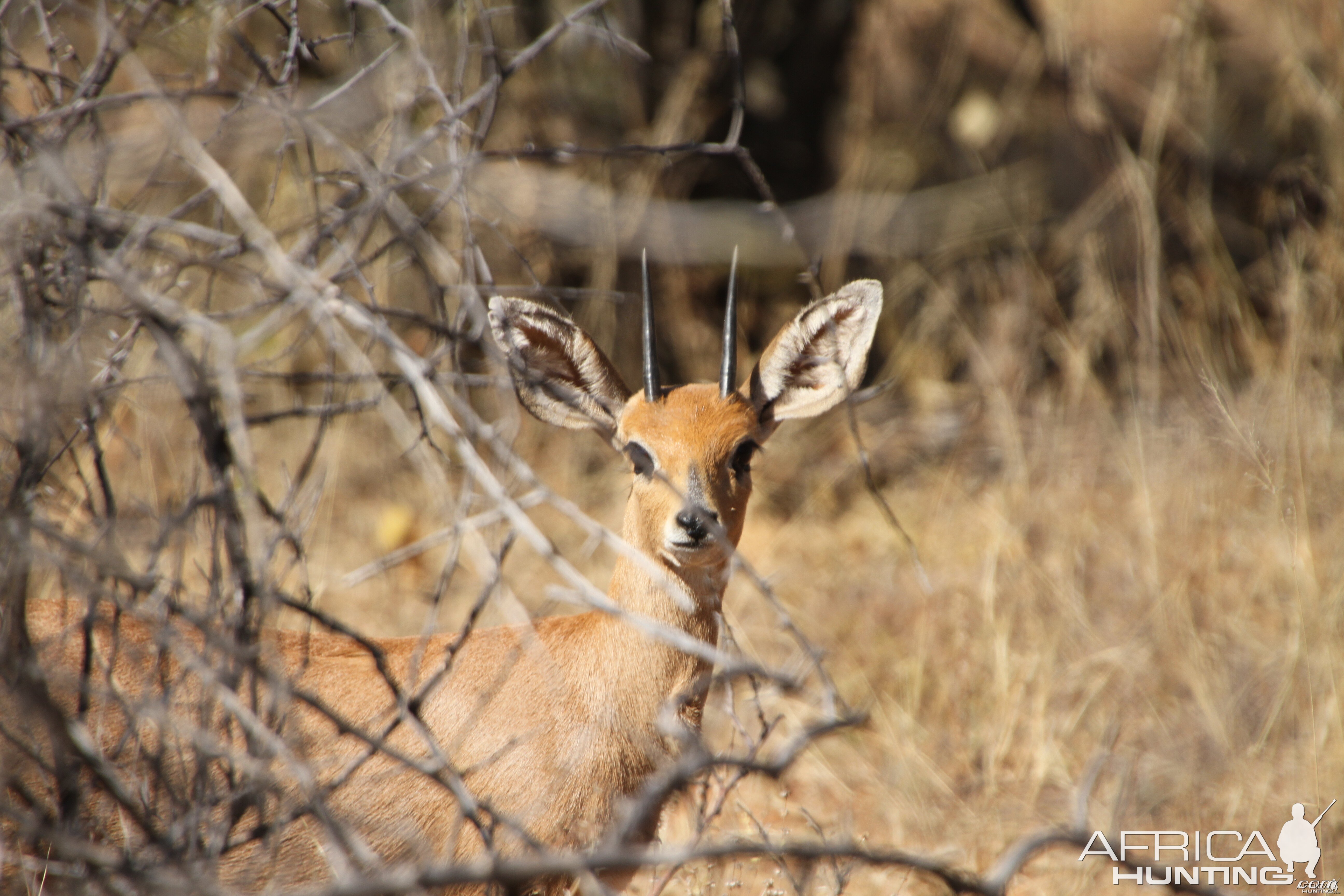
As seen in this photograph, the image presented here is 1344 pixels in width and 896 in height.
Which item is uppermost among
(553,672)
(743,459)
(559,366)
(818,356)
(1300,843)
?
(559,366)

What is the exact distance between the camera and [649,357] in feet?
13.5

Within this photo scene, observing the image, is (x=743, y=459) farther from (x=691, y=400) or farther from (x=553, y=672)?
(x=553, y=672)

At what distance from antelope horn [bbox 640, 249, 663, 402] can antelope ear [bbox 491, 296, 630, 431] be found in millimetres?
176

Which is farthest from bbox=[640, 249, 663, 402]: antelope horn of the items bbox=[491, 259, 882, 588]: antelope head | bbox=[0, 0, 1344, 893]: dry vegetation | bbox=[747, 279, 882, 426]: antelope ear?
bbox=[747, 279, 882, 426]: antelope ear

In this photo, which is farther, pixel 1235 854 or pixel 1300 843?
pixel 1235 854

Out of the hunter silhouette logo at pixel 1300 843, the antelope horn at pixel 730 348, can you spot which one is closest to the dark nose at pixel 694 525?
the antelope horn at pixel 730 348

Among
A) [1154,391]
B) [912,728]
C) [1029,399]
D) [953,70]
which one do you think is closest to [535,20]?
[953,70]

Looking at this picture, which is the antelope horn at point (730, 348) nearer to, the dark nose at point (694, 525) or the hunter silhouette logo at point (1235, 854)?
the dark nose at point (694, 525)

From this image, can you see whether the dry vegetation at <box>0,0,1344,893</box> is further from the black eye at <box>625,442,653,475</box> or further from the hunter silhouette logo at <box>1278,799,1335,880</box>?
the black eye at <box>625,442,653,475</box>

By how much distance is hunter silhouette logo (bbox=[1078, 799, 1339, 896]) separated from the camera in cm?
420

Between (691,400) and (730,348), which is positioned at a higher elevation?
(730,348)

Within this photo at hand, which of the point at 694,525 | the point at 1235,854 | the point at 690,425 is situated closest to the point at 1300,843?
the point at 1235,854

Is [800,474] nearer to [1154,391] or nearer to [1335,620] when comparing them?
[1154,391]

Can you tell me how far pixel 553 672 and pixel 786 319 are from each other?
210 inches
